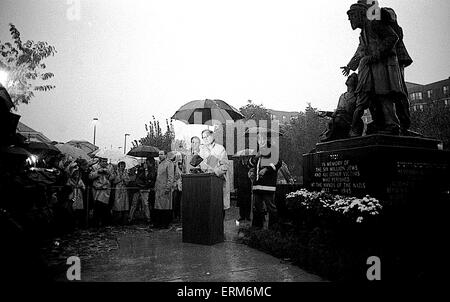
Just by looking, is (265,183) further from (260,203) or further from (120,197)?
(120,197)

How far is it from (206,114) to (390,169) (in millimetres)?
4776

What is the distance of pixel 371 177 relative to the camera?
4.31 metres

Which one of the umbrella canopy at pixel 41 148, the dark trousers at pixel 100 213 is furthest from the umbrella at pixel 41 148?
the dark trousers at pixel 100 213

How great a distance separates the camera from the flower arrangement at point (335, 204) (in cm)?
387

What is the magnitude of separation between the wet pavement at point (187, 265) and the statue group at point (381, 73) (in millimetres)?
3093

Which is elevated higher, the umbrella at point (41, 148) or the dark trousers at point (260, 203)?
the umbrella at point (41, 148)

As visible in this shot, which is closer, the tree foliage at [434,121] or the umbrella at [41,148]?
the umbrella at [41,148]

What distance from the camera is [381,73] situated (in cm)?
529

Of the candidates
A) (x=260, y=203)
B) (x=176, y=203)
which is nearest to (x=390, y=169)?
(x=260, y=203)

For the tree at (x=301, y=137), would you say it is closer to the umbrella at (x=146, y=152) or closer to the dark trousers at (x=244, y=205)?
the umbrella at (x=146, y=152)

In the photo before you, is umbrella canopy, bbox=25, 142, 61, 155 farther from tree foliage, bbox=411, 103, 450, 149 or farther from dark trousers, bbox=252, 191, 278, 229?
tree foliage, bbox=411, 103, 450, 149

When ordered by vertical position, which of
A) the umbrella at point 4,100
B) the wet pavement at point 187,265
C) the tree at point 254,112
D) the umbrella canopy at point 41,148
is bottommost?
the wet pavement at point 187,265
